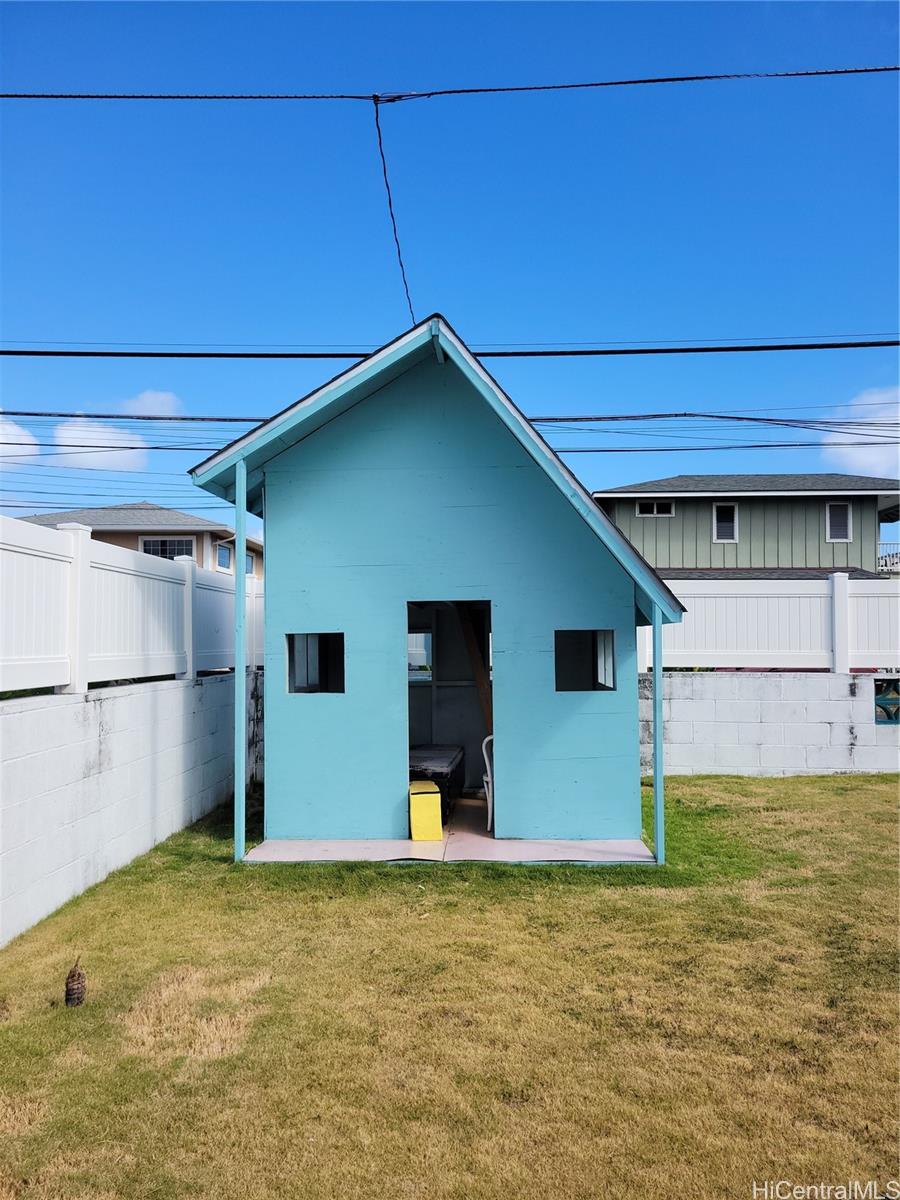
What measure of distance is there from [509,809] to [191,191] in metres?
12.5

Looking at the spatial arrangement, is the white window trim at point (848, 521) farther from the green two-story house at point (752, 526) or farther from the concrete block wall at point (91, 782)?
the concrete block wall at point (91, 782)

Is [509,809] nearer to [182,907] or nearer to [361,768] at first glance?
[361,768]

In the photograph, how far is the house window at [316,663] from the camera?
31.7 feet

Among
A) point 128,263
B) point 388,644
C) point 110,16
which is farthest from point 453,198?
point 388,644

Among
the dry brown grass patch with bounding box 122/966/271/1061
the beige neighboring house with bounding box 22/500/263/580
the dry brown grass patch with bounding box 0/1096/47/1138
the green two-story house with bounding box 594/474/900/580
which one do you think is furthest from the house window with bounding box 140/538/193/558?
the dry brown grass patch with bounding box 0/1096/47/1138

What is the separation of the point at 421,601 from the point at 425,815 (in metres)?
2.12

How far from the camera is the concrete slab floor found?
278 inches

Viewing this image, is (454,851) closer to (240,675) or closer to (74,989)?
(240,675)

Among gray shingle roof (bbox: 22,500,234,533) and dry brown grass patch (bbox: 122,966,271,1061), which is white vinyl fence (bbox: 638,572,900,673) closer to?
dry brown grass patch (bbox: 122,966,271,1061)

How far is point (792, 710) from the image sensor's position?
36.3 ft

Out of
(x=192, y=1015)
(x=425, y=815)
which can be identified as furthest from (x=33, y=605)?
(x=425, y=815)

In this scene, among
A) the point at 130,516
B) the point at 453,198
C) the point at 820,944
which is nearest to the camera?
the point at 820,944

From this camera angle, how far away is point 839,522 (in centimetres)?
1912

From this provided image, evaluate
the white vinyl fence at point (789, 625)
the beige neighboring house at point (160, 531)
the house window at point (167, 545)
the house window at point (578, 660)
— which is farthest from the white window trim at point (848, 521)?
the house window at point (167, 545)
